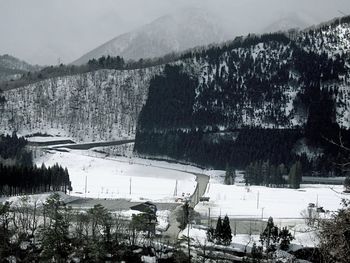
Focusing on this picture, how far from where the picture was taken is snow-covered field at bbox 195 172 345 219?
8419cm

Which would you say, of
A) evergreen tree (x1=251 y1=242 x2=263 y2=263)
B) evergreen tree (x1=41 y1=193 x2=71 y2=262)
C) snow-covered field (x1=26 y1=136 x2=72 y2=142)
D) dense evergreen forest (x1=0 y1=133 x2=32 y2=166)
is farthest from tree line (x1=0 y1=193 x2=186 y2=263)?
snow-covered field (x1=26 y1=136 x2=72 y2=142)

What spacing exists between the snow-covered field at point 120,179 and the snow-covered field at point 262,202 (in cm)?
946

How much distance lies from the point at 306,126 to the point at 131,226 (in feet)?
483

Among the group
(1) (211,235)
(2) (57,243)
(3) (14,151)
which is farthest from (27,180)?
(3) (14,151)

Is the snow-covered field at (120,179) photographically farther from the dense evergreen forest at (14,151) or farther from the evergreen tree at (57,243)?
the evergreen tree at (57,243)

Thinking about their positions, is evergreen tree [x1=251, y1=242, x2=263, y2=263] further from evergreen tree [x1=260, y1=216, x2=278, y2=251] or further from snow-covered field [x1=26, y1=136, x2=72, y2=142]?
snow-covered field [x1=26, y1=136, x2=72, y2=142]

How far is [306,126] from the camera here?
191500 mm

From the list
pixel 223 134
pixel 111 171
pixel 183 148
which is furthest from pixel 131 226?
pixel 223 134

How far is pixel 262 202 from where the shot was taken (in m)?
94.6

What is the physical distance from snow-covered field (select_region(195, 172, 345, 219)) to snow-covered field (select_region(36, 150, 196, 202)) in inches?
372

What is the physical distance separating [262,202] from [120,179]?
41.6 metres

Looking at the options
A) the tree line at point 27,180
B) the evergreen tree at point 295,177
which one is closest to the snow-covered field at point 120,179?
the tree line at point 27,180

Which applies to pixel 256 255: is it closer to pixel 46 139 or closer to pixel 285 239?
pixel 285 239

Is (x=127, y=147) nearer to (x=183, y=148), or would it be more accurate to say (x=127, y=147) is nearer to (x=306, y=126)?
(x=183, y=148)
